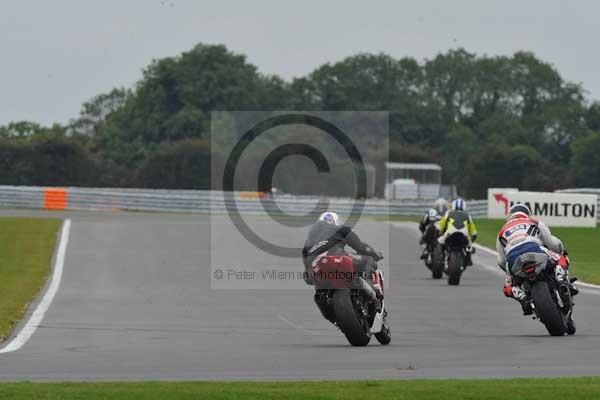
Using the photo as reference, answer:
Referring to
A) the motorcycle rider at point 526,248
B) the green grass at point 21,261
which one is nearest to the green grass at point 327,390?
the motorcycle rider at point 526,248

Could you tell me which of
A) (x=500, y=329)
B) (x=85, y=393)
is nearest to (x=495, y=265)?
(x=500, y=329)

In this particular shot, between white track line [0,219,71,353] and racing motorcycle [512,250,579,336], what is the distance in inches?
214

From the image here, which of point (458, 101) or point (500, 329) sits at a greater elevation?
point (458, 101)

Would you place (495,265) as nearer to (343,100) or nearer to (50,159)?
(50,159)

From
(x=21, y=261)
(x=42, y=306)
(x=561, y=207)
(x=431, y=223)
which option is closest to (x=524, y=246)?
(x=42, y=306)

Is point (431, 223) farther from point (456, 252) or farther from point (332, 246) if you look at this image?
point (332, 246)

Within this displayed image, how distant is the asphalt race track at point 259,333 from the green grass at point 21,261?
54 cm

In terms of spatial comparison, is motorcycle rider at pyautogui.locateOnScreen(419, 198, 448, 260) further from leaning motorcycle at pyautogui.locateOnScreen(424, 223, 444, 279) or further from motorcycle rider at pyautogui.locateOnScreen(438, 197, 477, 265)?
motorcycle rider at pyautogui.locateOnScreen(438, 197, 477, 265)

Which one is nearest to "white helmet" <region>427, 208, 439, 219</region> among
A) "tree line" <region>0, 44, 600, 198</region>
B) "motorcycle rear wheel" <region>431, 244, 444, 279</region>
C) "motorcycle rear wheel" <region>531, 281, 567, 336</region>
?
"motorcycle rear wheel" <region>431, 244, 444, 279</region>

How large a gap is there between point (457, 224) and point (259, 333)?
9190 mm

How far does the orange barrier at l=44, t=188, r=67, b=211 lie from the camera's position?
180 ft

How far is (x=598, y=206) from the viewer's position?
1861 inches

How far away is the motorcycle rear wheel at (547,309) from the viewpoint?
15.1 metres

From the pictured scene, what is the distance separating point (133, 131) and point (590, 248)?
80722 millimetres
